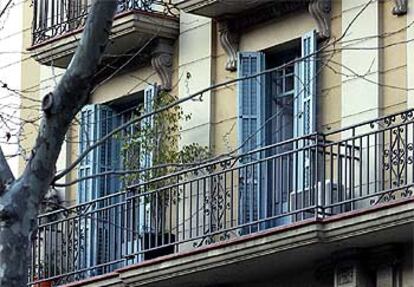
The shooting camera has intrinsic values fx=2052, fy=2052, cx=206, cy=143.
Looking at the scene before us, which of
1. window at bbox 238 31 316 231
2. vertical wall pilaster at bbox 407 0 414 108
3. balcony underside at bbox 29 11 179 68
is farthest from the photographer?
balcony underside at bbox 29 11 179 68

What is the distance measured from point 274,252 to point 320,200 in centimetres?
79

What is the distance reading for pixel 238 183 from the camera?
75.4ft

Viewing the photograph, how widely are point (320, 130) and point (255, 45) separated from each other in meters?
1.78

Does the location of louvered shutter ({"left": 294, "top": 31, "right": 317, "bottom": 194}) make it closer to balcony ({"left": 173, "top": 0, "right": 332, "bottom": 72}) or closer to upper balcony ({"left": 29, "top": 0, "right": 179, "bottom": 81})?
balcony ({"left": 173, "top": 0, "right": 332, "bottom": 72})

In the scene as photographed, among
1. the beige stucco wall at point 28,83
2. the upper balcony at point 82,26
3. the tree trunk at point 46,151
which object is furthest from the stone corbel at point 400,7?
the beige stucco wall at point 28,83

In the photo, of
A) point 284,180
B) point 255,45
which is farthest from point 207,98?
point 284,180

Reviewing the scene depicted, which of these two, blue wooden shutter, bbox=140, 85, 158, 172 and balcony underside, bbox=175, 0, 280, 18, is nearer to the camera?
balcony underside, bbox=175, 0, 280, 18

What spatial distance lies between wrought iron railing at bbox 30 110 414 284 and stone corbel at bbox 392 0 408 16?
1.22 metres

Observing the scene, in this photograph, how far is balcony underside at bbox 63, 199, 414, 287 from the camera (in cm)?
2041

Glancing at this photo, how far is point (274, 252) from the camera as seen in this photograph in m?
21.5

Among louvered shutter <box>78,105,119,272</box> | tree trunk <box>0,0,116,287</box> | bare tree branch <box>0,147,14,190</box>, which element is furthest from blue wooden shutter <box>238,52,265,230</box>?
tree trunk <box>0,0,116,287</box>

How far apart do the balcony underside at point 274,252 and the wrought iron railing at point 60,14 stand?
11.9 ft

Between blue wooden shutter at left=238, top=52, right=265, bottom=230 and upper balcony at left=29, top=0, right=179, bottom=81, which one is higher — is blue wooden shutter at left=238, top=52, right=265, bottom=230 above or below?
below

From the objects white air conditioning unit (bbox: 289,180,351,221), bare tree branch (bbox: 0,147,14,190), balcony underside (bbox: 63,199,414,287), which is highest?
white air conditioning unit (bbox: 289,180,351,221)
